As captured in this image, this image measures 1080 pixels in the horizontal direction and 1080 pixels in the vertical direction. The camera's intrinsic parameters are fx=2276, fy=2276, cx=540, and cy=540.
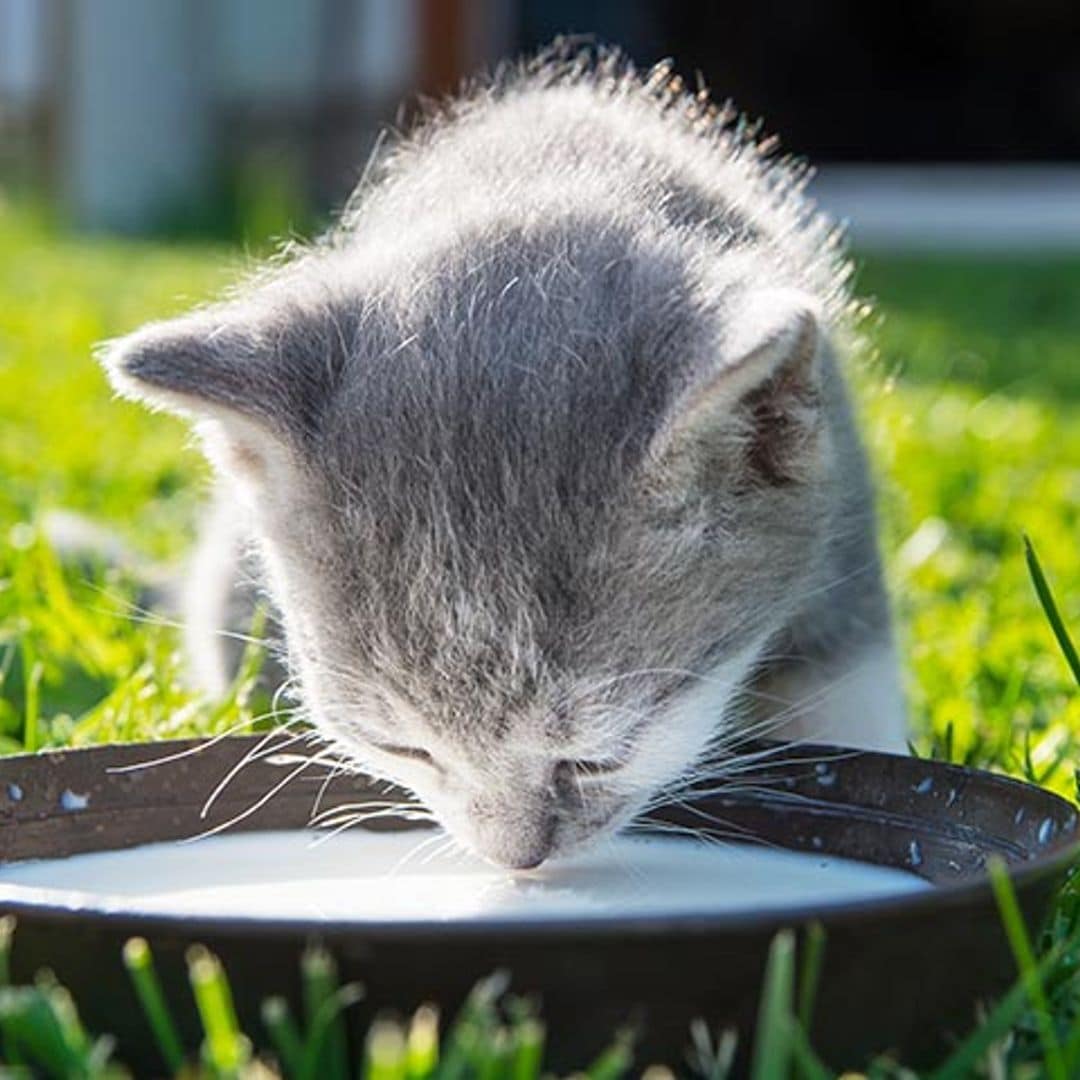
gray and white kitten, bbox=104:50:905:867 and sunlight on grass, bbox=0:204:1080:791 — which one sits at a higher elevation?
gray and white kitten, bbox=104:50:905:867

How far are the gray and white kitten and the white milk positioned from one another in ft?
0.20

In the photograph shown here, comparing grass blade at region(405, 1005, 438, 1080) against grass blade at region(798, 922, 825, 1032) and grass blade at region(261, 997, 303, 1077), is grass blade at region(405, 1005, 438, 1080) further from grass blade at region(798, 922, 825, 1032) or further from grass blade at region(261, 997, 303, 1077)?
grass blade at region(798, 922, 825, 1032)

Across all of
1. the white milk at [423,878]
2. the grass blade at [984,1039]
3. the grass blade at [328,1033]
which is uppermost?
the grass blade at [328,1033]

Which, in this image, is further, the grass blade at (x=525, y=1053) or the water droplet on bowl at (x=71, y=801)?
the water droplet on bowl at (x=71, y=801)

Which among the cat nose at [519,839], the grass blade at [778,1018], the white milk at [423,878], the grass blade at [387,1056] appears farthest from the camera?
the cat nose at [519,839]

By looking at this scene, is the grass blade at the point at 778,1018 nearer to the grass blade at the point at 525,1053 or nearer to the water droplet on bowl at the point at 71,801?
the grass blade at the point at 525,1053

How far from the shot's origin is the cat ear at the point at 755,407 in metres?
2.20

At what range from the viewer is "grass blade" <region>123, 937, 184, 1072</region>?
1.70 meters

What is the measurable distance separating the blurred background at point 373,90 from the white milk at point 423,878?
1006 cm

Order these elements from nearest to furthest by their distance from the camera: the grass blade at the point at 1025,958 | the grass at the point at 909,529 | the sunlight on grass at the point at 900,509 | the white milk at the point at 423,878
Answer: the grass blade at the point at 1025,958 → the white milk at the point at 423,878 → the grass at the point at 909,529 → the sunlight on grass at the point at 900,509

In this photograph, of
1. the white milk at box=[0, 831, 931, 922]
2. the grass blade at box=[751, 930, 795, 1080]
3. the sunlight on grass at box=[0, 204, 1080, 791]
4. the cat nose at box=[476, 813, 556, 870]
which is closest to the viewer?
the grass blade at box=[751, 930, 795, 1080]

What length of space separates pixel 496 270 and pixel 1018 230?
9.52m

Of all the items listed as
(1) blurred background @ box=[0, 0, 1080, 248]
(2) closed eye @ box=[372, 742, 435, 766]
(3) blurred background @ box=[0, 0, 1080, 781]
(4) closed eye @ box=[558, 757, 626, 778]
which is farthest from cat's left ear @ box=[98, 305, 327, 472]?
(1) blurred background @ box=[0, 0, 1080, 248]

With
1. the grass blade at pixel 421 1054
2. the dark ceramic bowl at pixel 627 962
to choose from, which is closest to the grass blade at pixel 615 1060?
the dark ceramic bowl at pixel 627 962
